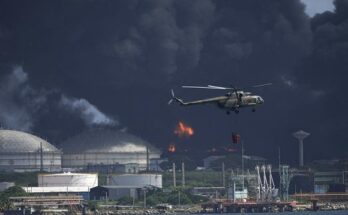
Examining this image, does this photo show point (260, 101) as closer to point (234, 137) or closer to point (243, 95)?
point (243, 95)

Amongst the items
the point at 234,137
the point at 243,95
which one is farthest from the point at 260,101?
the point at 234,137

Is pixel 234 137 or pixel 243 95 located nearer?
pixel 234 137

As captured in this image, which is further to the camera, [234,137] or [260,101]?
[260,101]
